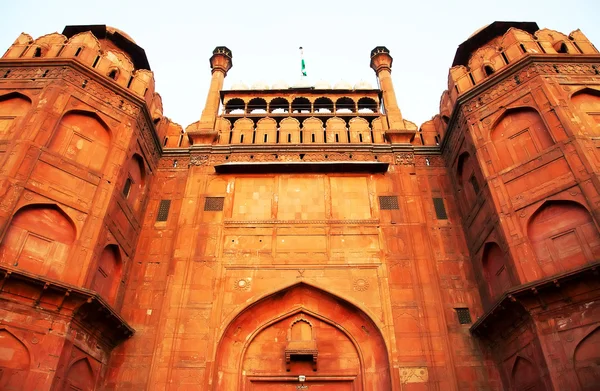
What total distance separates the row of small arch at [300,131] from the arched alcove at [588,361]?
10.8m

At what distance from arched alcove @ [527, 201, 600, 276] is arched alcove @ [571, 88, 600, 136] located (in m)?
2.93

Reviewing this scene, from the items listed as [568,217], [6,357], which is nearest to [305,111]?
[568,217]

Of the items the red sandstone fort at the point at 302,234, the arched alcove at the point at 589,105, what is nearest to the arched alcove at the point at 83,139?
the red sandstone fort at the point at 302,234

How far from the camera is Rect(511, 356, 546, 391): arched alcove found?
36.7 feet

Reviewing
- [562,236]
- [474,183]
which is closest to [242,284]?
[474,183]

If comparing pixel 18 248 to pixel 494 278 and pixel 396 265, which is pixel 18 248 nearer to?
pixel 396 265

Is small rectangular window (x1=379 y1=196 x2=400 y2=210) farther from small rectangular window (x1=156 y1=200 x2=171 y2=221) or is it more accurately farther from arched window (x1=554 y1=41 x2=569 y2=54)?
small rectangular window (x1=156 y1=200 x2=171 y2=221)

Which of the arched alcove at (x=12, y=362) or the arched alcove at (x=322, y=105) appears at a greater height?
the arched alcove at (x=322, y=105)

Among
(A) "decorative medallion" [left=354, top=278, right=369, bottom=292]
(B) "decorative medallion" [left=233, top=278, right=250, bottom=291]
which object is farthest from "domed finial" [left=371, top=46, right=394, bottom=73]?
(B) "decorative medallion" [left=233, top=278, right=250, bottom=291]

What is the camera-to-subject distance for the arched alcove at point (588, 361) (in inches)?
388

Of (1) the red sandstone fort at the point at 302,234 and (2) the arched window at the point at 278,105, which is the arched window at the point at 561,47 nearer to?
(1) the red sandstone fort at the point at 302,234

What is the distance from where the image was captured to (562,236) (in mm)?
11836

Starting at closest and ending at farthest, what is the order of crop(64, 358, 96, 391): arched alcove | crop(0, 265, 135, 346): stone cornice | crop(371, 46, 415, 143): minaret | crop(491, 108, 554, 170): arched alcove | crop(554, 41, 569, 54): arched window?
crop(0, 265, 135, 346): stone cornice < crop(64, 358, 96, 391): arched alcove < crop(491, 108, 554, 170): arched alcove < crop(554, 41, 569, 54): arched window < crop(371, 46, 415, 143): minaret

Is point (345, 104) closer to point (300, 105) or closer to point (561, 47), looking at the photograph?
point (300, 105)
